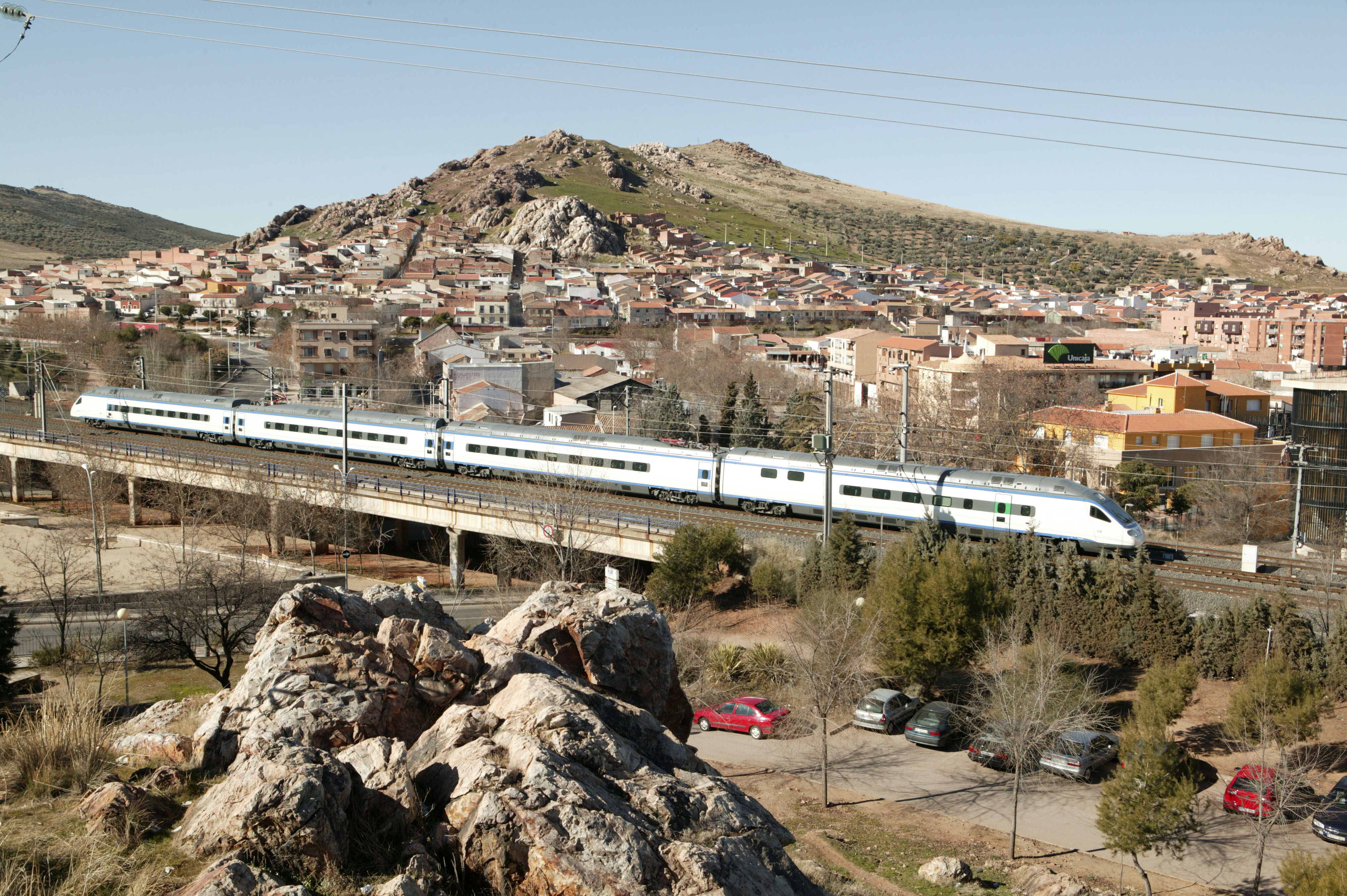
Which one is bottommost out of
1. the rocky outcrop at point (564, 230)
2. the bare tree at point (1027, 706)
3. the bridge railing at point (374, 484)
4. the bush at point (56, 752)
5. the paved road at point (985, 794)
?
the paved road at point (985, 794)

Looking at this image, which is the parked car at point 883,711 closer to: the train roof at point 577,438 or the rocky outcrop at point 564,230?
the train roof at point 577,438

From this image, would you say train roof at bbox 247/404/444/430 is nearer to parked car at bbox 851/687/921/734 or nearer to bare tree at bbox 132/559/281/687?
bare tree at bbox 132/559/281/687

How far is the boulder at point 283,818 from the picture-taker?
6016 mm

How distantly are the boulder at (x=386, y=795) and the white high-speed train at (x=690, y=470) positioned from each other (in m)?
19.2

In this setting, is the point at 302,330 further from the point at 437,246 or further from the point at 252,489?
the point at 437,246

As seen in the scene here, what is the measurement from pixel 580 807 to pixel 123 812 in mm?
3205

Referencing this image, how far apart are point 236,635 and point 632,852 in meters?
14.2

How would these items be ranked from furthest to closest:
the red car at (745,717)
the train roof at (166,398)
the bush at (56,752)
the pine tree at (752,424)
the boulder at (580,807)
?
Result: the pine tree at (752,424), the train roof at (166,398), the red car at (745,717), the bush at (56,752), the boulder at (580,807)

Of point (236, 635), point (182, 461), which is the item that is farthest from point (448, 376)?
point (236, 635)

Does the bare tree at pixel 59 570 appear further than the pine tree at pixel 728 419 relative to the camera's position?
No

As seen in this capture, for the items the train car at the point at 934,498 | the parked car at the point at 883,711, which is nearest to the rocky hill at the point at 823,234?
the train car at the point at 934,498

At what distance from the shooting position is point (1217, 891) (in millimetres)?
12578

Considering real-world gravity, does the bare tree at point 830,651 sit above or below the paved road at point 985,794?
above

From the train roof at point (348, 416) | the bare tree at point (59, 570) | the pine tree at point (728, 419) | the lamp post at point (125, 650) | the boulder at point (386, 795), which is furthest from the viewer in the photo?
the pine tree at point (728, 419)
